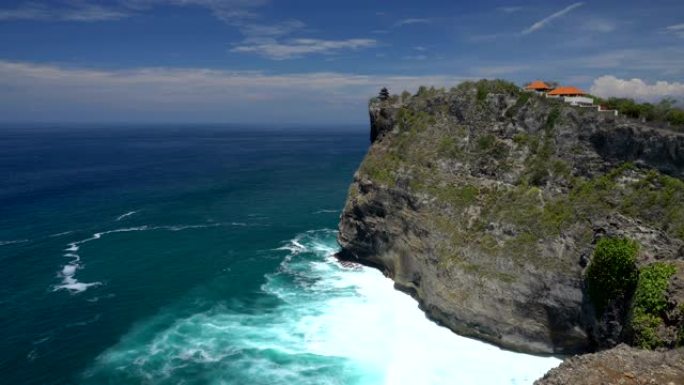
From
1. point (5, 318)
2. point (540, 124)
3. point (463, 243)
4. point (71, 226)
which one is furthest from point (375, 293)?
point (71, 226)

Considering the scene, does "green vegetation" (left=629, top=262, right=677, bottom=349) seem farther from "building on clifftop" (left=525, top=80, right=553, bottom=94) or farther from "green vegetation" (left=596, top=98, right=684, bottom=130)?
"building on clifftop" (left=525, top=80, right=553, bottom=94)

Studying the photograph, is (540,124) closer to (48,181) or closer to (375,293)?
(375,293)

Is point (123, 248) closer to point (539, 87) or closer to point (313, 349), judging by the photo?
point (313, 349)

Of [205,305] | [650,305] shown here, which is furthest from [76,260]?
[650,305]

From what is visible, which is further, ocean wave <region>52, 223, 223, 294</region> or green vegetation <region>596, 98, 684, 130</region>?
ocean wave <region>52, 223, 223, 294</region>

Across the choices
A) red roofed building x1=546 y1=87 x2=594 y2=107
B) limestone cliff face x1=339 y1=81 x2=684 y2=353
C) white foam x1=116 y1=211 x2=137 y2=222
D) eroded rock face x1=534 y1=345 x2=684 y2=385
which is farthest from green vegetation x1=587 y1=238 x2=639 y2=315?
white foam x1=116 y1=211 x2=137 y2=222

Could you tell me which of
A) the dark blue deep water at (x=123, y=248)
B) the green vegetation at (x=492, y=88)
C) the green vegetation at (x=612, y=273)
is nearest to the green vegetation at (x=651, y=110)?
the green vegetation at (x=492, y=88)
